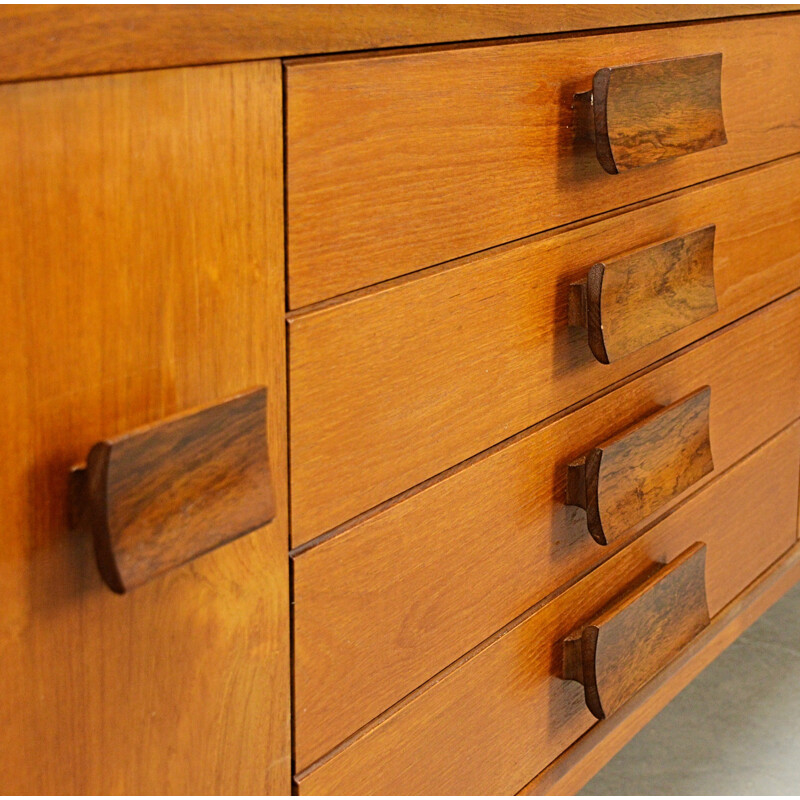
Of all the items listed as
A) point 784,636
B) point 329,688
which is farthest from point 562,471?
point 784,636

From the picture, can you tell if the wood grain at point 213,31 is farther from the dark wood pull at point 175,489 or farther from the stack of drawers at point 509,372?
the dark wood pull at point 175,489

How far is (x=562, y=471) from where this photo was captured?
0.76 meters

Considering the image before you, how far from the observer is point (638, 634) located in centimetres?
84

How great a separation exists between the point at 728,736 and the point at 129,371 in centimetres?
88

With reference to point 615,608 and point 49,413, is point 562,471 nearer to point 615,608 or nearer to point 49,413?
point 615,608

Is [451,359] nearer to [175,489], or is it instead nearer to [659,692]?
[175,489]

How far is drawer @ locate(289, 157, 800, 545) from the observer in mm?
Answer: 556

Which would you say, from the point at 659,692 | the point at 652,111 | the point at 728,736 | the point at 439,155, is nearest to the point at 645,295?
the point at 652,111

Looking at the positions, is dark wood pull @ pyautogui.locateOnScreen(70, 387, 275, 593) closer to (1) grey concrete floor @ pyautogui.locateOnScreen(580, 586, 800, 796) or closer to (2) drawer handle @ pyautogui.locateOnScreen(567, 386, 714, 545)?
(2) drawer handle @ pyautogui.locateOnScreen(567, 386, 714, 545)

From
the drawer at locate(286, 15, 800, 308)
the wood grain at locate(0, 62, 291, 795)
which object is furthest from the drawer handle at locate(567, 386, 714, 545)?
the wood grain at locate(0, 62, 291, 795)

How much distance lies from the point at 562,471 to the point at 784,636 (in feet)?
2.33

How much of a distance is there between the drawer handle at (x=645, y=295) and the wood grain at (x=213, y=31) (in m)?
0.16

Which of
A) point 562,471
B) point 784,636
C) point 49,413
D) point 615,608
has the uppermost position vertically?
point 49,413

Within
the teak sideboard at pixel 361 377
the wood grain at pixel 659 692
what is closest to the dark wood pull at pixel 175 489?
the teak sideboard at pixel 361 377
